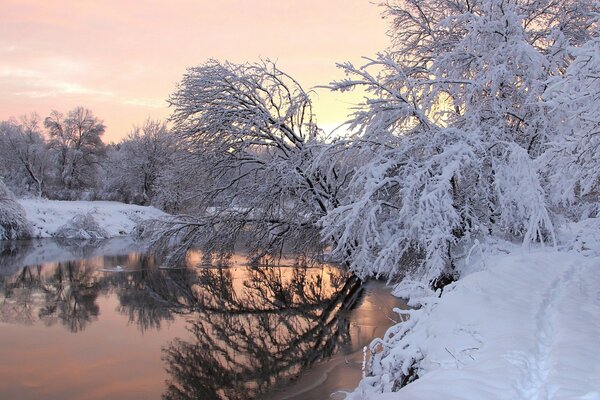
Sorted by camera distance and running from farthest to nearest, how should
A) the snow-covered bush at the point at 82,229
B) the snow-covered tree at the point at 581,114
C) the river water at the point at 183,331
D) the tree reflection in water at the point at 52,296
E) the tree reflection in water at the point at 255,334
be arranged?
the snow-covered bush at the point at 82,229, the tree reflection in water at the point at 52,296, the tree reflection in water at the point at 255,334, the river water at the point at 183,331, the snow-covered tree at the point at 581,114

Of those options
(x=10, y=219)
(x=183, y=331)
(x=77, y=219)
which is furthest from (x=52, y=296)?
(x=77, y=219)

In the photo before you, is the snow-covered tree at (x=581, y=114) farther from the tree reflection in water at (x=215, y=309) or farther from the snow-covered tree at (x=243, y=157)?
the snow-covered tree at (x=243, y=157)

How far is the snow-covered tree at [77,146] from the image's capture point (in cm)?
5147

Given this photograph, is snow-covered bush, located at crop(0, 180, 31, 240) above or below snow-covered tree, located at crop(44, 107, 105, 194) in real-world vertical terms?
below

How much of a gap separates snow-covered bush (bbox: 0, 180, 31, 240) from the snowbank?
88.9 ft

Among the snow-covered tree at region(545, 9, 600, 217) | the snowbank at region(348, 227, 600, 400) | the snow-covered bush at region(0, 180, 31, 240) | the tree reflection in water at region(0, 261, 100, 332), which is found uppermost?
the snow-covered tree at region(545, 9, 600, 217)

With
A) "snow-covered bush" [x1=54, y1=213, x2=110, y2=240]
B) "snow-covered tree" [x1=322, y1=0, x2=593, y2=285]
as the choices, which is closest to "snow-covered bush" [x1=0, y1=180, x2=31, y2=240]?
"snow-covered bush" [x1=54, y1=213, x2=110, y2=240]

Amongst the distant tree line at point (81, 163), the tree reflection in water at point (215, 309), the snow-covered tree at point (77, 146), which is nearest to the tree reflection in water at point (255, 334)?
the tree reflection in water at point (215, 309)

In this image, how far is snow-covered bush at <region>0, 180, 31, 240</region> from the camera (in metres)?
27.8

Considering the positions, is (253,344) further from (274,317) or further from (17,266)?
(17,266)

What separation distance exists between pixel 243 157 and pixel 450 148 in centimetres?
1002

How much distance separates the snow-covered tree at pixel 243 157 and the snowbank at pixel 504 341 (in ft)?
32.8

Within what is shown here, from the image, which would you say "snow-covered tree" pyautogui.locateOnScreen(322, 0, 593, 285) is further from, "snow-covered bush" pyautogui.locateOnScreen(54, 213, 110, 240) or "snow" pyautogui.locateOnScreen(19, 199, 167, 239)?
"snow-covered bush" pyautogui.locateOnScreen(54, 213, 110, 240)

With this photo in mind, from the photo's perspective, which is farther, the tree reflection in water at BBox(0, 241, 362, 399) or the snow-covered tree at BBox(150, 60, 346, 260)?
the snow-covered tree at BBox(150, 60, 346, 260)
